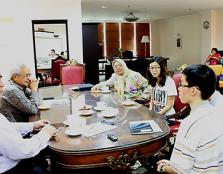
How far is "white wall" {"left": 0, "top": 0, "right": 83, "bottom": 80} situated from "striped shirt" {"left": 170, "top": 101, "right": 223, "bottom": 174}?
15.1 ft

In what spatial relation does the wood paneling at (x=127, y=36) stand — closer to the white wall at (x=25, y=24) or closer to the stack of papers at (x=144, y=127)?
the white wall at (x=25, y=24)

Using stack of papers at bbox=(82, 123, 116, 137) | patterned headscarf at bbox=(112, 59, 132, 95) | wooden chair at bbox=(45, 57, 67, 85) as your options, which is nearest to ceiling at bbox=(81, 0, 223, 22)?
wooden chair at bbox=(45, 57, 67, 85)

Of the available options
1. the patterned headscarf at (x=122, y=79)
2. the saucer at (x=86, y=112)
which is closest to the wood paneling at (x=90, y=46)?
the patterned headscarf at (x=122, y=79)

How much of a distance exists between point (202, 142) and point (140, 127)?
67cm

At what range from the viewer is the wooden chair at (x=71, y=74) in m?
5.28

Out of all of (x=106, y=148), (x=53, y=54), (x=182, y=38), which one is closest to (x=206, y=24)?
(x=182, y=38)

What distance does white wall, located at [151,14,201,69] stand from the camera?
40.1ft

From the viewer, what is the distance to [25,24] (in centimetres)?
583

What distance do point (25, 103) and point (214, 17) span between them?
32.7 ft

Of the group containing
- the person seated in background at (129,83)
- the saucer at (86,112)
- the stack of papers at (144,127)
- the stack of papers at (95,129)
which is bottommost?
the stack of papers at (95,129)

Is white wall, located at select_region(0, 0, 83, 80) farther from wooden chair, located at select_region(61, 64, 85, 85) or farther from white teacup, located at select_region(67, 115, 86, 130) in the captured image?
white teacup, located at select_region(67, 115, 86, 130)

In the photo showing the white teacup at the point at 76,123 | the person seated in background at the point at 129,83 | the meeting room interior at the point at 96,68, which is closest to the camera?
the meeting room interior at the point at 96,68

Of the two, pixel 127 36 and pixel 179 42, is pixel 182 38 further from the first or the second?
pixel 127 36

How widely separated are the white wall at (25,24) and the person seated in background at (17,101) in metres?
2.83
